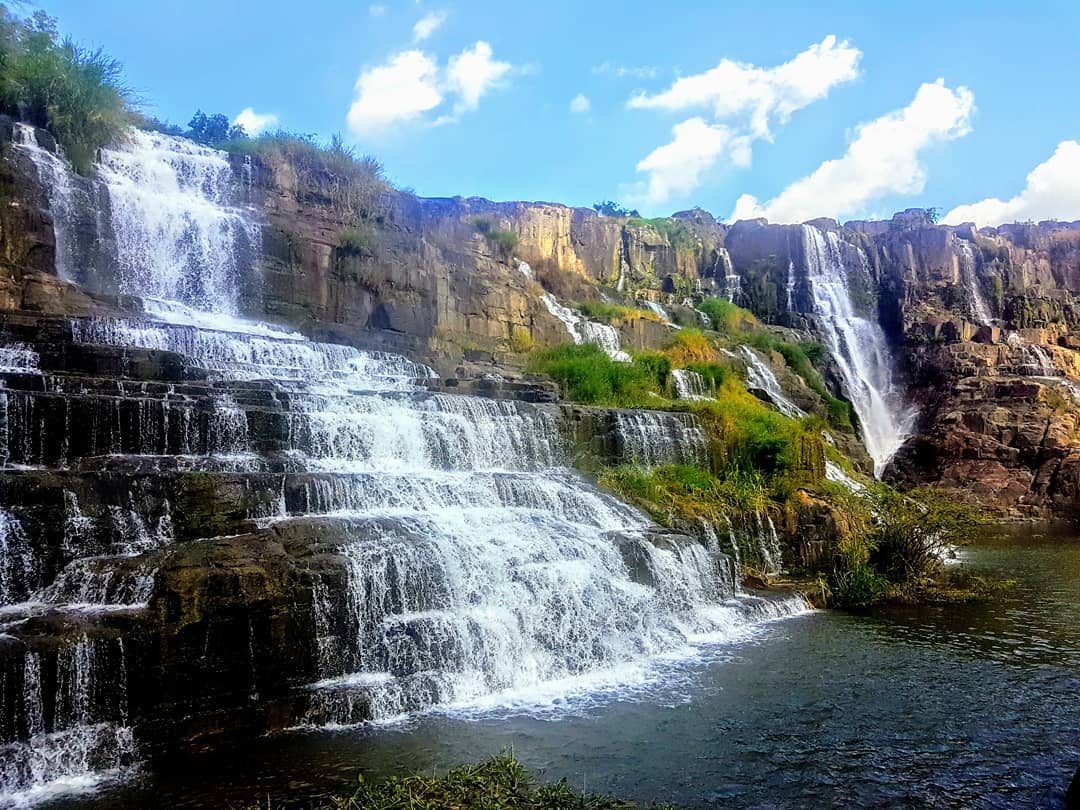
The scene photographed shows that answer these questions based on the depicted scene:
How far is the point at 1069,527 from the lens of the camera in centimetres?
2380

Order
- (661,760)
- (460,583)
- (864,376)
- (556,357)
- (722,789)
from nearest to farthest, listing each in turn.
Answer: (722,789), (661,760), (460,583), (556,357), (864,376)

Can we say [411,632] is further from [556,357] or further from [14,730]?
[556,357]

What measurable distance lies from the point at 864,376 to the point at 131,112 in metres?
29.1

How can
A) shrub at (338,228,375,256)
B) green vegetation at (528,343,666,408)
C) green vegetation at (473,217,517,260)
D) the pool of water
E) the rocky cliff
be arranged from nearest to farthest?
1. the pool of water
2. the rocky cliff
3. green vegetation at (528,343,666,408)
4. shrub at (338,228,375,256)
5. green vegetation at (473,217,517,260)

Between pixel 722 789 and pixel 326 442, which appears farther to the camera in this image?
pixel 326 442

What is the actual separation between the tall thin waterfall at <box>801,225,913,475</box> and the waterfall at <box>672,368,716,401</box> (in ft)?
34.7

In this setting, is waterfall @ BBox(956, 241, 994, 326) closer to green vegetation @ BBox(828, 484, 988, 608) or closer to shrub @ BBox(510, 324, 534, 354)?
shrub @ BBox(510, 324, 534, 354)

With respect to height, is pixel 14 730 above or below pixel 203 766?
above

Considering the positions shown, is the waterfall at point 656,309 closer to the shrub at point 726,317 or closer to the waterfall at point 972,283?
the shrub at point 726,317

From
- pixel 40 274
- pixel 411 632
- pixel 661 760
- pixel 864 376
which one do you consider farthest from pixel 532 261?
pixel 661 760

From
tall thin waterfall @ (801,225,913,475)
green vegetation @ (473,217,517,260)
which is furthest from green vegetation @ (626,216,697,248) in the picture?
green vegetation @ (473,217,517,260)

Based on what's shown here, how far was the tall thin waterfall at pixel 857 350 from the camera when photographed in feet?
104

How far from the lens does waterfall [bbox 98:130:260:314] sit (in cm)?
1695

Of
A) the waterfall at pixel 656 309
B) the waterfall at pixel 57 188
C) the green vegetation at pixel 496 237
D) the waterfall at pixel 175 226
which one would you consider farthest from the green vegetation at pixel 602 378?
the waterfall at pixel 57 188
